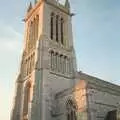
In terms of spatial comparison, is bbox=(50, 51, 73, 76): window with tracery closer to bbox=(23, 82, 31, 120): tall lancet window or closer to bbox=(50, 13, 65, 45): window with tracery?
bbox=(50, 13, 65, 45): window with tracery

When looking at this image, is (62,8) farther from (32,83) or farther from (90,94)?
(90,94)

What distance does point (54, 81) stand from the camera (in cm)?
4153

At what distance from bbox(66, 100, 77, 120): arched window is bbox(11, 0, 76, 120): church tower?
5.15 feet

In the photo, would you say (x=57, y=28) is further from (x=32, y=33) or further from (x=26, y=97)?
(x=26, y=97)

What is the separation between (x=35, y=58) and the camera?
42.6m

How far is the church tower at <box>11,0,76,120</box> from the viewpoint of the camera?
38.0 metres

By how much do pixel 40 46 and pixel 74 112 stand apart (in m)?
14.0

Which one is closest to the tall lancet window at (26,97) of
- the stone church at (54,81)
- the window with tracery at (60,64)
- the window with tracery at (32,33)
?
the stone church at (54,81)

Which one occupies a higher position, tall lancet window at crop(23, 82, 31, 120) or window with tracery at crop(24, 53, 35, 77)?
window with tracery at crop(24, 53, 35, 77)

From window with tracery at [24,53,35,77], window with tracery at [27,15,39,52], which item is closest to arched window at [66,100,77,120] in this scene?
window with tracery at [24,53,35,77]

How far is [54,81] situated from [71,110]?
7.20m

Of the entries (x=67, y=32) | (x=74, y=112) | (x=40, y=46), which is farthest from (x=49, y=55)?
(x=74, y=112)

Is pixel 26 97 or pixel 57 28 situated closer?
pixel 26 97

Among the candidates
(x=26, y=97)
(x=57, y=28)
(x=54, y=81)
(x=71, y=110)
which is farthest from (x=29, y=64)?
(x=71, y=110)
